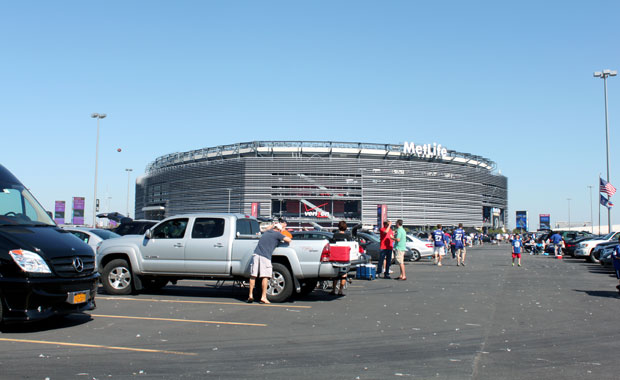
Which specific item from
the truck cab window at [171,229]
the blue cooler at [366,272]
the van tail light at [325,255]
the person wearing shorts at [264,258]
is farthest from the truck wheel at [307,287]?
the blue cooler at [366,272]

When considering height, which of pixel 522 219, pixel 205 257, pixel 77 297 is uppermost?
pixel 522 219

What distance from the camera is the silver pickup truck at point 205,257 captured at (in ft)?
38.0

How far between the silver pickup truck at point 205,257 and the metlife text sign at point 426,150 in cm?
11426

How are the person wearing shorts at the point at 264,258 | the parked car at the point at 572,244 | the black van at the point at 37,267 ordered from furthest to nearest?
the parked car at the point at 572,244 → the person wearing shorts at the point at 264,258 → the black van at the point at 37,267

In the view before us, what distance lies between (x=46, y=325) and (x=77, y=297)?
3.28 ft

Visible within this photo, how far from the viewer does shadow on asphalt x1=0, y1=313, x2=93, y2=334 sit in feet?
25.7

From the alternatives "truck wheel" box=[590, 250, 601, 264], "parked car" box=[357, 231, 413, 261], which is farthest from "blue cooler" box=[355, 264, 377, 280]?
"truck wheel" box=[590, 250, 601, 264]

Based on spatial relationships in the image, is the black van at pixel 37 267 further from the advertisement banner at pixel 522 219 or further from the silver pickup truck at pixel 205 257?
the advertisement banner at pixel 522 219

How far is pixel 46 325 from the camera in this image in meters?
8.32

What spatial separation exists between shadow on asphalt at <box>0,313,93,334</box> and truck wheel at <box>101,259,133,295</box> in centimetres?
318

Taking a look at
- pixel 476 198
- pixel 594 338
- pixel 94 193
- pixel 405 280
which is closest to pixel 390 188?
pixel 476 198

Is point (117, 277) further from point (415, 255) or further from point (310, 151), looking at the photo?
point (310, 151)

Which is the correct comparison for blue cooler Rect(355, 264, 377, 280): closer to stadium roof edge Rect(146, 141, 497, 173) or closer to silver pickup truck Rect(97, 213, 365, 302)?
silver pickup truck Rect(97, 213, 365, 302)

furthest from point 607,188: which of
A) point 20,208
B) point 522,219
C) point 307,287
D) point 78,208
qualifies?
point 522,219
